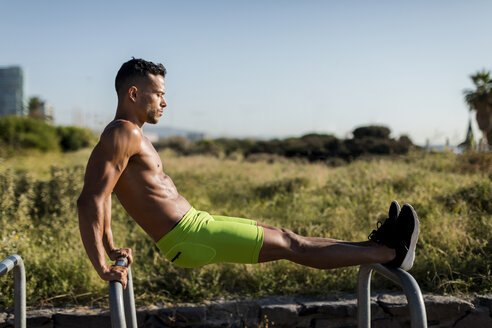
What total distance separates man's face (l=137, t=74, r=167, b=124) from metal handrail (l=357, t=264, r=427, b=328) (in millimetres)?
1372

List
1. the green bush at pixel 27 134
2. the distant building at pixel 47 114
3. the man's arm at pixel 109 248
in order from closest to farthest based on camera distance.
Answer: the man's arm at pixel 109 248 → the green bush at pixel 27 134 → the distant building at pixel 47 114

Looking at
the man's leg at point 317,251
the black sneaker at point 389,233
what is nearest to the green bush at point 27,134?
the man's leg at point 317,251

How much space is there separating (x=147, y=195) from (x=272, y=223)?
2.74m

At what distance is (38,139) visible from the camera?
17.2 m

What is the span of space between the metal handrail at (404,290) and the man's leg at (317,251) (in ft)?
0.29

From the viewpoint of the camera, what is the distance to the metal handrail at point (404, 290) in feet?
5.50

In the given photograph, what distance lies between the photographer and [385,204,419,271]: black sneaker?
217cm

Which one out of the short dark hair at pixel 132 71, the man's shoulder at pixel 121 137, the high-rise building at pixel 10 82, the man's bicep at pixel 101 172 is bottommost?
the man's bicep at pixel 101 172

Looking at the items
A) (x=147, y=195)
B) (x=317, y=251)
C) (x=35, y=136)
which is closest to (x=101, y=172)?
(x=147, y=195)

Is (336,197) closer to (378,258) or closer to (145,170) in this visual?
(378,258)

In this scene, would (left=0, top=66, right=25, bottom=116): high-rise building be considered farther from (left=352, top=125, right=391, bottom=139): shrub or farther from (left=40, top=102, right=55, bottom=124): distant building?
(left=352, top=125, right=391, bottom=139): shrub

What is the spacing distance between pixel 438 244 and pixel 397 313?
1081 millimetres

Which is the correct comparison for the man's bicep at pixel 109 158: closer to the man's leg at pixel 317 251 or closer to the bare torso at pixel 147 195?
the bare torso at pixel 147 195

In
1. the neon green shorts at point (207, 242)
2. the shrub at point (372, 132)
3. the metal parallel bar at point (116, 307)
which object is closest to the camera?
the metal parallel bar at point (116, 307)
